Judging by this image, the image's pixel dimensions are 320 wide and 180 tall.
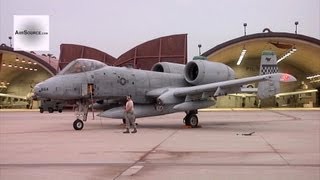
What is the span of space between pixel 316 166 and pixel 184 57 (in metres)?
42.0

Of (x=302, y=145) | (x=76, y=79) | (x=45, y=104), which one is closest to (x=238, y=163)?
(x=302, y=145)

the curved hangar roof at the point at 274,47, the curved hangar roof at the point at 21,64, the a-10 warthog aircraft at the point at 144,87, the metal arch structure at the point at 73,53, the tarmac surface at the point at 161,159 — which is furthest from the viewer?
the curved hangar roof at the point at 21,64

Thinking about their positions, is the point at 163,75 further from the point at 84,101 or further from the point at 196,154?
the point at 196,154

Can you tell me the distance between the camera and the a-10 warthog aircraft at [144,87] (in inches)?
699

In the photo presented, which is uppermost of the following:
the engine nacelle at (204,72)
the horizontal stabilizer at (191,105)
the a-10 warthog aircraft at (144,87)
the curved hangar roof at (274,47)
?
the curved hangar roof at (274,47)

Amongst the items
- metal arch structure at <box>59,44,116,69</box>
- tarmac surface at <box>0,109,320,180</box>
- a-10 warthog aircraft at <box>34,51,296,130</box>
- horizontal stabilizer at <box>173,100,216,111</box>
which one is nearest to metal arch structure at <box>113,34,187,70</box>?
metal arch structure at <box>59,44,116,69</box>

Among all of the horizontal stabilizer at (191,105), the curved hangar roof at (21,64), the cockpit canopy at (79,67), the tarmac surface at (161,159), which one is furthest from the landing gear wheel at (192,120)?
the curved hangar roof at (21,64)

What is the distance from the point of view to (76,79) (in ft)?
58.8

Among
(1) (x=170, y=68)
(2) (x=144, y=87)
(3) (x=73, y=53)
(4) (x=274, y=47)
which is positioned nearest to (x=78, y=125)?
(2) (x=144, y=87)

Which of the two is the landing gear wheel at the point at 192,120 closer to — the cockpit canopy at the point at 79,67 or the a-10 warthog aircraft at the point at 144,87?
the a-10 warthog aircraft at the point at 144,87

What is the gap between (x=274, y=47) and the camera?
56.5 metres

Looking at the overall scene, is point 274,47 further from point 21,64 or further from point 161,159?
point 161,159

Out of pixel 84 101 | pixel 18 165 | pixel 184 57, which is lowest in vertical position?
pixel 18 165

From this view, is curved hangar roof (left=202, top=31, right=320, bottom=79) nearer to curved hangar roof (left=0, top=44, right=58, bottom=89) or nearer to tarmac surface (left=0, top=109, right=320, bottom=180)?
curved hangar roof (left=0, top=44, right=58, bottom=89)
